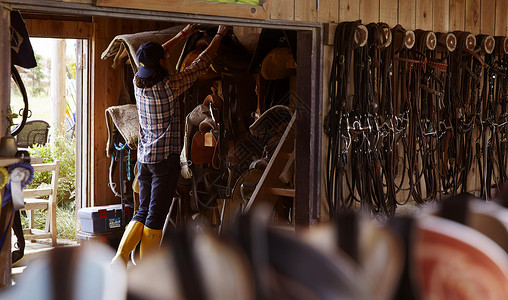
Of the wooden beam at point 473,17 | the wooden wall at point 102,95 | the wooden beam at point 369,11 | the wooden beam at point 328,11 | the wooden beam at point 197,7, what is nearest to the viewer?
the wooden beam at point 197,7

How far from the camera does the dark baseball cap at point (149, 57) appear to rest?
545 centimetres

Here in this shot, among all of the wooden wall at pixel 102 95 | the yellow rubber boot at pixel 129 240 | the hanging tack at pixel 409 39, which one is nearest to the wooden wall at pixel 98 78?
the wooden wall at pixel 102 95

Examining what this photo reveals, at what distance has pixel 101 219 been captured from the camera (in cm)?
688

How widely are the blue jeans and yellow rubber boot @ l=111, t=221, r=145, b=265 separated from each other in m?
0.08

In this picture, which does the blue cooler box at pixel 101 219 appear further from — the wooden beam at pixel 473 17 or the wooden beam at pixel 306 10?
the wooden beam at pixel 473 17

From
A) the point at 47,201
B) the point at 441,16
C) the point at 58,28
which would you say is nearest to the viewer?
the point at 441,16

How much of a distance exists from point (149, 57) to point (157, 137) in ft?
2.47

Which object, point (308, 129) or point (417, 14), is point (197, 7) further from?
point (417, 14)

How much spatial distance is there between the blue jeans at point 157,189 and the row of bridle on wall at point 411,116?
190 cm

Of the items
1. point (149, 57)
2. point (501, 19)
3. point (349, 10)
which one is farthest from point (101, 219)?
point (501, 19)

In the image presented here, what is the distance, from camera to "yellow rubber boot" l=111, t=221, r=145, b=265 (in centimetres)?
561

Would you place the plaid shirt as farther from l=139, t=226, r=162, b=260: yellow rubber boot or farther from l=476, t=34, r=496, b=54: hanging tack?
l=476, t=34, r=496, b=54: hanging tack

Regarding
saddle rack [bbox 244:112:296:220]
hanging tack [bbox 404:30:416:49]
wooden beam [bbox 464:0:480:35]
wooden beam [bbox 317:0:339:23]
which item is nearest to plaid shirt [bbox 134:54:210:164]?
saddle rack [bbox 244:112:296:220]

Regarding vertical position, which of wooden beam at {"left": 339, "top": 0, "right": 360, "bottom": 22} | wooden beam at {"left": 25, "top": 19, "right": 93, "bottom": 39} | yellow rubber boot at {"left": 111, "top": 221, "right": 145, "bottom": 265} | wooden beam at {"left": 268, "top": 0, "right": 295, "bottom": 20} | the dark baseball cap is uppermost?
wooden beam at {"left": 25, "top": 19, "right": 93, "bottom": 39}
